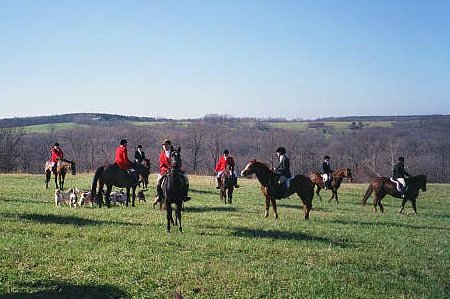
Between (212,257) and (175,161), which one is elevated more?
(175,161)

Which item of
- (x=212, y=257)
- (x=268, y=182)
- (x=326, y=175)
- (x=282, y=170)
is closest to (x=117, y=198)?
(x=268, y=182)

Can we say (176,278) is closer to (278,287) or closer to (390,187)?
(278,287)

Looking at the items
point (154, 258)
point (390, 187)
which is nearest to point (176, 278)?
point (154, 258)

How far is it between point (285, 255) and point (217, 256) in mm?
1671

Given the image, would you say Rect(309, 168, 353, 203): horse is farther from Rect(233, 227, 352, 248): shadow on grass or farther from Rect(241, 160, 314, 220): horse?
Rect(233, 227, 352, 248): shadow on grass

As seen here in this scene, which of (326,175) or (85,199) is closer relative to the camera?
(85,199)

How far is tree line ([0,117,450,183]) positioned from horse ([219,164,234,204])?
60.6 metres

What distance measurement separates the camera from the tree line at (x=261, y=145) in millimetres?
91500

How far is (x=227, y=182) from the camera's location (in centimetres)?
2400

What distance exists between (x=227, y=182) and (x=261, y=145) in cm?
8648

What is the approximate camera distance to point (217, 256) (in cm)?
1131

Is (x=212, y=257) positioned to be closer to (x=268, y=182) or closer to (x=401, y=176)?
(x=268, y=182)

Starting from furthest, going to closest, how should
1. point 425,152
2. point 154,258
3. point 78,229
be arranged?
point 425,152, point 78,229, point 154,258

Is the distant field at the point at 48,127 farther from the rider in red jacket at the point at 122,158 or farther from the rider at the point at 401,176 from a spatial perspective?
the rider at the point at 401,176
